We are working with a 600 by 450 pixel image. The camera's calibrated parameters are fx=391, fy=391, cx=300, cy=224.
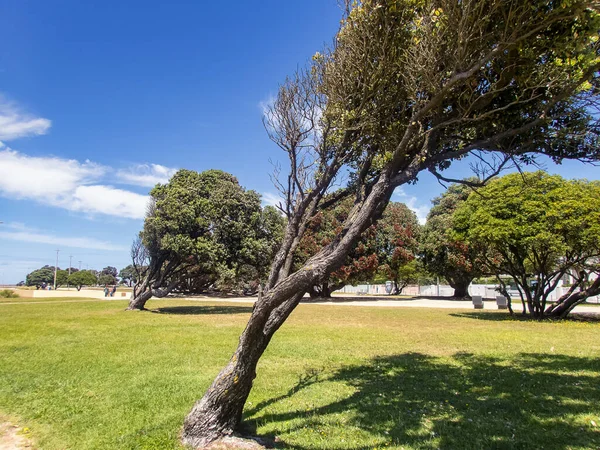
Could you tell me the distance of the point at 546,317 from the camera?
1823 cm

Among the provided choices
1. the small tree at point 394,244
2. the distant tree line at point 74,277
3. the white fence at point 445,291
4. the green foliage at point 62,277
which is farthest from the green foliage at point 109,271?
the small tree at point 394,244

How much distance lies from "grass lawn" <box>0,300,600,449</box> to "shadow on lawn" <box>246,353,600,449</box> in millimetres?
23

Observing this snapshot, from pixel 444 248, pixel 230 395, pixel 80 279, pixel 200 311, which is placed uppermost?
pixel 444 248

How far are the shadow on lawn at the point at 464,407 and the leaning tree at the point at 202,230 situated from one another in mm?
14281

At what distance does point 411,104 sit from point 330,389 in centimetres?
477

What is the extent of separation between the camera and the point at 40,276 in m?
111

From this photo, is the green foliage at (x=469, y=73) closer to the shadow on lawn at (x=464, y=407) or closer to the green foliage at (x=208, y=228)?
the shadow on lawn at (x=464, y=407)

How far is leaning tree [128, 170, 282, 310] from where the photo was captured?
20812mm

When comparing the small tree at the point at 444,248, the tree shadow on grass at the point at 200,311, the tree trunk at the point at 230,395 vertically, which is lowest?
the tree shadow on grass at the point at 200,311

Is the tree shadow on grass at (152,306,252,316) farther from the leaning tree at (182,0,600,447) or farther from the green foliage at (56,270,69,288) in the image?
the green foliage at (56,270,69,288)

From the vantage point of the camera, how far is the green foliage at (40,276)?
11006 cm

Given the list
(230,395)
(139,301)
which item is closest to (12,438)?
(230,395)

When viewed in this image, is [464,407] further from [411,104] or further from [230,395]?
[411,104]

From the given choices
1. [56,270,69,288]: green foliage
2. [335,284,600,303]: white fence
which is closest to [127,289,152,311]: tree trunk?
[335,284,600,303]: white fence
